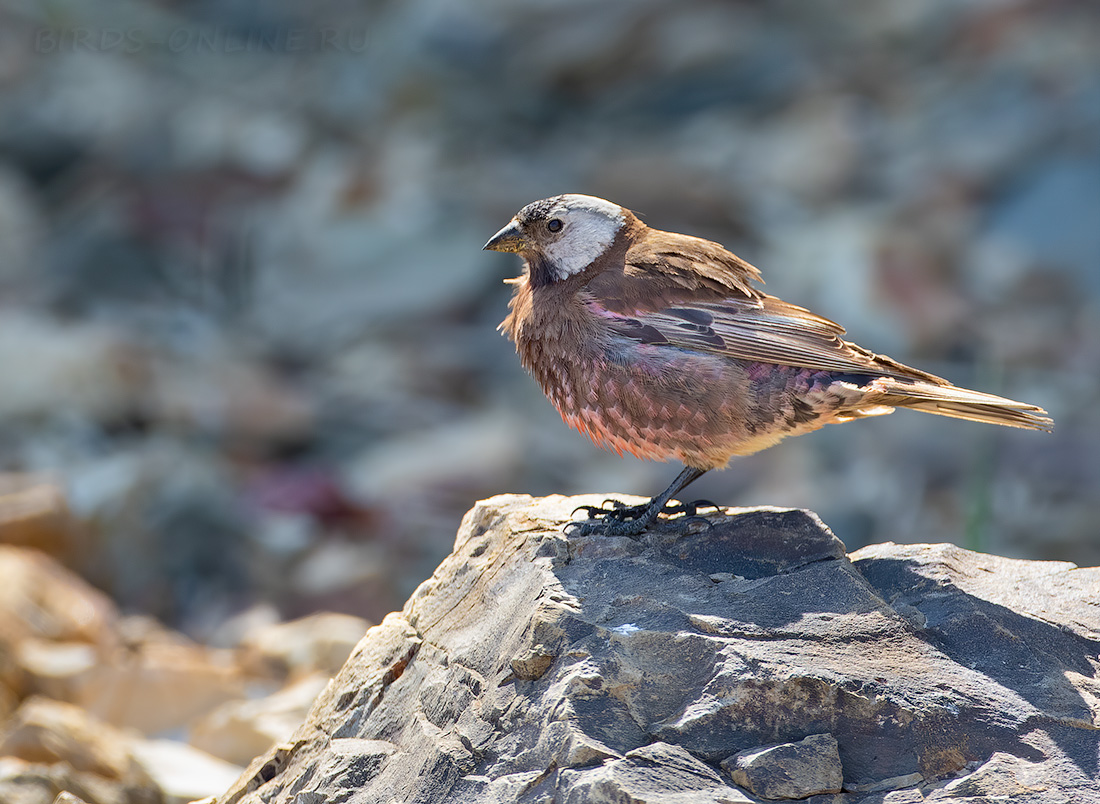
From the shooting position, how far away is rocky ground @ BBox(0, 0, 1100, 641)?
8.85 meters

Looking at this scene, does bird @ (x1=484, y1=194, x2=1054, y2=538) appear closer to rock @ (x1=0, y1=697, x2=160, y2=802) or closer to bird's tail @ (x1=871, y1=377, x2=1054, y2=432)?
bird's tail @ (x1=871, y1=377, x2=1054, y2=432)

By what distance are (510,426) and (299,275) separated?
129 inches

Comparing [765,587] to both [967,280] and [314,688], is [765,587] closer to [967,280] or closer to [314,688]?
[314,688]

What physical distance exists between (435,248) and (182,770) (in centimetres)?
702

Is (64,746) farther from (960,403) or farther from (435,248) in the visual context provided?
(435,248)

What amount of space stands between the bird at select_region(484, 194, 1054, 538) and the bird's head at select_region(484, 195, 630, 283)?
1.0 inches

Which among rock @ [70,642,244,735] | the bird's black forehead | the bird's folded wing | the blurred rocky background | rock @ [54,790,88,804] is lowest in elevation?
rock @ [54,790,88,804]

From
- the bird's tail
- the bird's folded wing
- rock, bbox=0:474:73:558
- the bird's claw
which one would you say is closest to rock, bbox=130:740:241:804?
the bird's claw

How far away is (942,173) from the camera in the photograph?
12.1 metres

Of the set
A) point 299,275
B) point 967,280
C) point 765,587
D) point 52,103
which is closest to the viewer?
point 765,587

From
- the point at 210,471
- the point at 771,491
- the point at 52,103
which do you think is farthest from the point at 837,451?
the point at 52,103

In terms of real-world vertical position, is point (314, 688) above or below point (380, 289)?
below

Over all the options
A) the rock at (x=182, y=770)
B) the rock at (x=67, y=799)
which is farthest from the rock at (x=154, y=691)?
the rock at (x=67, y=799)

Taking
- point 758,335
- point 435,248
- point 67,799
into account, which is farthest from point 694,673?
point 435,248
